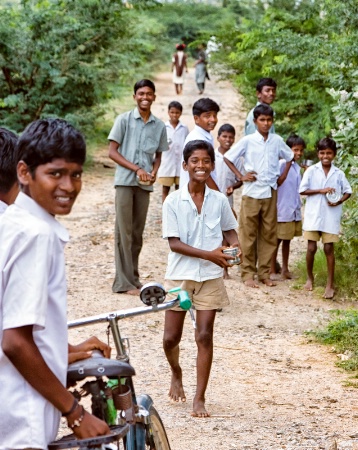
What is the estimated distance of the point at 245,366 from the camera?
6.96 meters

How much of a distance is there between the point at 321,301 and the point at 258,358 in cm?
214

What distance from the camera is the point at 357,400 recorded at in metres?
6.12

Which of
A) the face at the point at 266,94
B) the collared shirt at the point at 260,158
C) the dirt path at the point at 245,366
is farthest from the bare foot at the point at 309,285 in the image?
the face at the point at 266,94

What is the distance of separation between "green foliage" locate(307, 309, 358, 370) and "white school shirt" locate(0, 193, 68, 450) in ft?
15.1

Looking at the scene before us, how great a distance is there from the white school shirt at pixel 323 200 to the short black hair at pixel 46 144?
22.1 feet

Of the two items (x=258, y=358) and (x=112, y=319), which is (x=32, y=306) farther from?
(x=258, y=358)

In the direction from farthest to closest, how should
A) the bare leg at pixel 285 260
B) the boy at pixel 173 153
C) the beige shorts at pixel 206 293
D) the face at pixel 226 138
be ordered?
the boy at pixel 173 153, the bare leg at pixel 285 260, the face at pixel 226 138, the beige shorts at pixel 206 293

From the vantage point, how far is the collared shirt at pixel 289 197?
9992mm

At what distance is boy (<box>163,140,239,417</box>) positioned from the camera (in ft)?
18.6

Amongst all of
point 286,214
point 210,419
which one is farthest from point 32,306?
point 286,214

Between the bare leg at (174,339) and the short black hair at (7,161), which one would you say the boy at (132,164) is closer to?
the bare leg at (174,339)

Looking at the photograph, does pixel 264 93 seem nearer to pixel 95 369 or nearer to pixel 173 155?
pixel 173 155

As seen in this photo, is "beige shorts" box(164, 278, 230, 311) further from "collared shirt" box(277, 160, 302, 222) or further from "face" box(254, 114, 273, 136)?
"collared shirt" box(277, 160, 302, 222)

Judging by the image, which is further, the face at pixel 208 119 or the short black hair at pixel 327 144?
the short black hair at pixel 327 144
